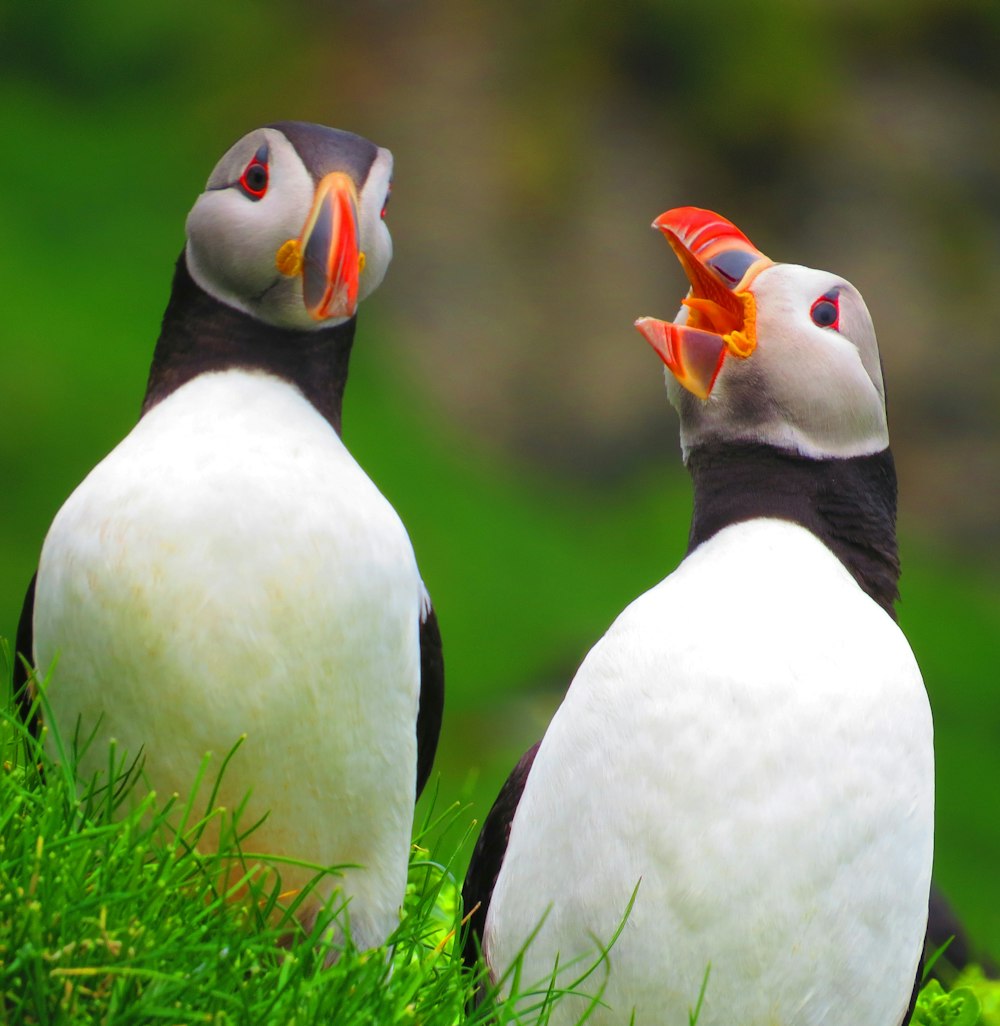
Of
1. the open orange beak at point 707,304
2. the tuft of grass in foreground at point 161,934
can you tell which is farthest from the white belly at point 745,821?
the open orange beak at point 707,304

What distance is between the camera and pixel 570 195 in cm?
1169

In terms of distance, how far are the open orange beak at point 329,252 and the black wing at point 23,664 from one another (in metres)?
0.74

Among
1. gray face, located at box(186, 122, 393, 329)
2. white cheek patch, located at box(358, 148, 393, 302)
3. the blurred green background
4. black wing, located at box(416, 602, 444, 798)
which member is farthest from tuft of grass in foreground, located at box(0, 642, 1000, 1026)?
the blurred green background

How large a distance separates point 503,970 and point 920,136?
1033cm

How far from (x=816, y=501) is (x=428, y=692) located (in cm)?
90

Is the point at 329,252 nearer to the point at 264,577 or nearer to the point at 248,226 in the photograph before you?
the point at 248,226

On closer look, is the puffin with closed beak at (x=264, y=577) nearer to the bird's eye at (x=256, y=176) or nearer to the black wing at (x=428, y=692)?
the bird's eye at (x=256, y=176)

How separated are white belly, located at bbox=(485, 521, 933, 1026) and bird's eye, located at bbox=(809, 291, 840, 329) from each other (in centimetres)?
53

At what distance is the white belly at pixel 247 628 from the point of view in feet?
9.70

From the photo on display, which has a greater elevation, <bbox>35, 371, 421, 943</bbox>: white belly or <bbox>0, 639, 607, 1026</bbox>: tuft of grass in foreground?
<bbox>35, 371, 421, 943</bbox>: white belly

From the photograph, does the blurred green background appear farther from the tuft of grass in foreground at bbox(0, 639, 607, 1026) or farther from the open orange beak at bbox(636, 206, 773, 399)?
the tuft of grass in foreground at bbox(0, 639, 607, 1026)

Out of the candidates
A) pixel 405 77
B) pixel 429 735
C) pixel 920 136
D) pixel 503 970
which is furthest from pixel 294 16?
pixel 503 970

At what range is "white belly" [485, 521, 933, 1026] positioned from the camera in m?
2.70

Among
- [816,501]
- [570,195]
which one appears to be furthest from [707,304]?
[570,195]
